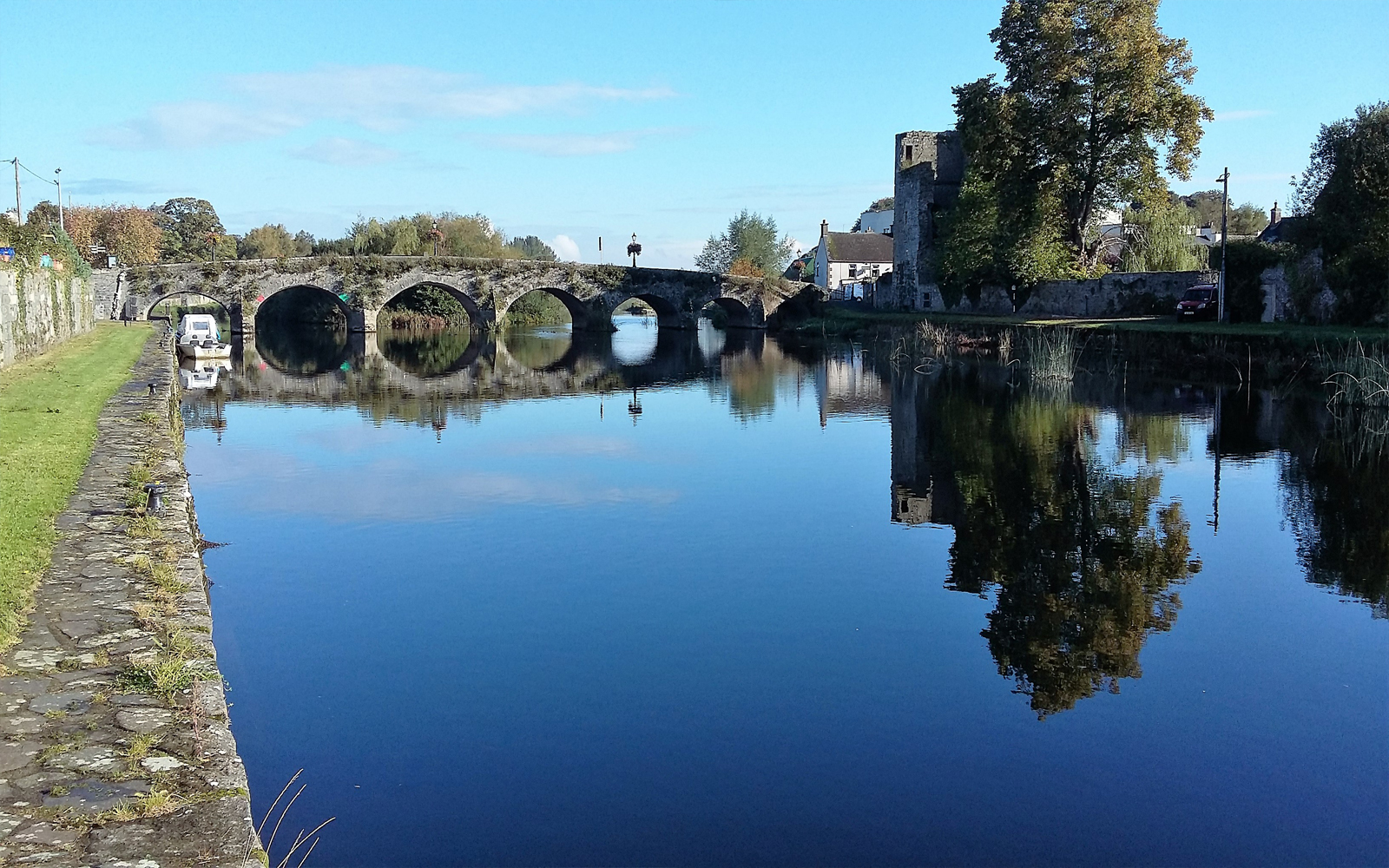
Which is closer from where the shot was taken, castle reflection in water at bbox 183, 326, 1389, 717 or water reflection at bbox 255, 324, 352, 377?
castle reflection in water at bbox 183, 326, 1389, 717

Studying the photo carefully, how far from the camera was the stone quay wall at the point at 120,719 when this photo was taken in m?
4.36

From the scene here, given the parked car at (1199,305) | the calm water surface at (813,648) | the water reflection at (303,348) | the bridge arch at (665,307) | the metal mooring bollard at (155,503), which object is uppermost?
the bridge arch at (665,307)

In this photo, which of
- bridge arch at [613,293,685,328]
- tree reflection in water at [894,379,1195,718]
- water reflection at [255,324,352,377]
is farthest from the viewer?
bridge arch at [613,293,685,328]

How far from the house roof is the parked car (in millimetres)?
46655

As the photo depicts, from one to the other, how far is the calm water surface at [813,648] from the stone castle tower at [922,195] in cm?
3309

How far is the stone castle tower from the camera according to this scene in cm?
5088

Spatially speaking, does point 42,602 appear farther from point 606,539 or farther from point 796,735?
point 606,539

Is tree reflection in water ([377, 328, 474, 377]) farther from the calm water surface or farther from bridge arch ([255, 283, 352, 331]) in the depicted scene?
the calm water surface

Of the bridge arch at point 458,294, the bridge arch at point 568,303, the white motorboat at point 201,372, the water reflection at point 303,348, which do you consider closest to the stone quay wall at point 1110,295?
the bridge arch at point 568,303

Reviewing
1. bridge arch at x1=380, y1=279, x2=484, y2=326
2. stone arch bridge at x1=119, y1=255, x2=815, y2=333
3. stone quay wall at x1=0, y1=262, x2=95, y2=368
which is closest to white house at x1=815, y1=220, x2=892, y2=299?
stone arch bridge at x1=119, y1=255, x2=815, y2=333

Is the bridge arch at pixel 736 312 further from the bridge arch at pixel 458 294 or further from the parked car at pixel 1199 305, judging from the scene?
the parked car at pixel 1199 305

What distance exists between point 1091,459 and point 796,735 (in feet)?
37.6

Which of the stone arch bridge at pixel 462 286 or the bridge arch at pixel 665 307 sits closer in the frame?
the stone arch bridge at pixel 462 286

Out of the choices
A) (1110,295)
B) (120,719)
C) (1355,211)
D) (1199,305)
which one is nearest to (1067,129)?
(1110,295)
